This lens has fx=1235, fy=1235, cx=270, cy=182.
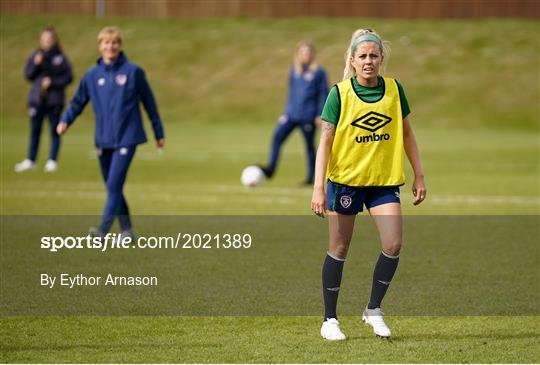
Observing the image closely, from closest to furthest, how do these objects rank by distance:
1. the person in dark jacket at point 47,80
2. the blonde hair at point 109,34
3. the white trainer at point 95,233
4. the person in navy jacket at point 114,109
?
the blonde hair at point 109,34 < the person in navy jacket at point 114,109 < the white trainer at point 95,233 < the person in dark jacket at point 47,80

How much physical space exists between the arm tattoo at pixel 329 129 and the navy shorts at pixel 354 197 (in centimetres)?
34

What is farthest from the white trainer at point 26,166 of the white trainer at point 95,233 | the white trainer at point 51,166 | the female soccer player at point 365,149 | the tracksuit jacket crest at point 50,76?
the female soccer player at point 365,149

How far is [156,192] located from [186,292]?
8.22 metres

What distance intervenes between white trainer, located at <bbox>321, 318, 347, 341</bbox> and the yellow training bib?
875mm

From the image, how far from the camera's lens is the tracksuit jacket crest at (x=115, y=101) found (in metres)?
11.7

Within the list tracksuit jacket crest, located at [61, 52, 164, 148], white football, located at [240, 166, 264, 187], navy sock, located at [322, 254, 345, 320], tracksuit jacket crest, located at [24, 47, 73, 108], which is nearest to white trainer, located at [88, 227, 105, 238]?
tracksuit jacket crest, located at [61, 52, 164, 148]

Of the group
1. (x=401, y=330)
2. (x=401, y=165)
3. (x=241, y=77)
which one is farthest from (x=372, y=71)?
(x=241, y=77)

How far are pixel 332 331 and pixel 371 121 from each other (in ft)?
4.34

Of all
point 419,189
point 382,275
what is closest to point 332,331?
point 382,275

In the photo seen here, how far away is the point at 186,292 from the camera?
9523 millimetres

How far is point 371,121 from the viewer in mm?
7617

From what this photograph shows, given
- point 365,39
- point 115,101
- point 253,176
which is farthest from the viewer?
point 253,176

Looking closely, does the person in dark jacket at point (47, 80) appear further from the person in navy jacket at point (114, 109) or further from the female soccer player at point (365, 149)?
the female soccer player at point (365, 149)

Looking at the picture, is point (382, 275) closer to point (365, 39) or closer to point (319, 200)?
point (319, 200)
